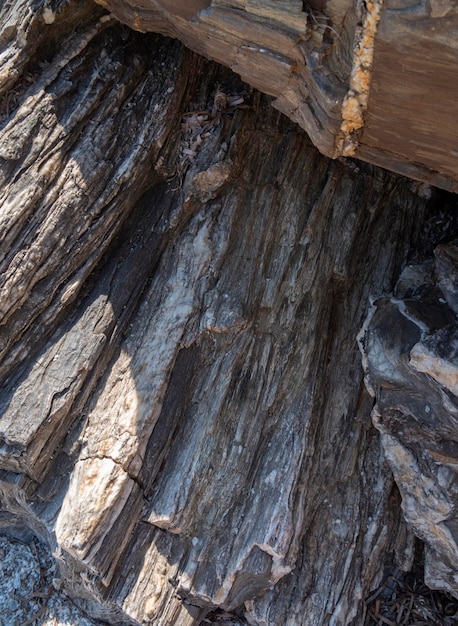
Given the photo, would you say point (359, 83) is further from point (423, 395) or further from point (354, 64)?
point (423, 395)

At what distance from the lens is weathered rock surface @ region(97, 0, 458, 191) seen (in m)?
2.50

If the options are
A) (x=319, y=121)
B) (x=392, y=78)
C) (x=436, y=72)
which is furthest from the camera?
(x=319, y=121)

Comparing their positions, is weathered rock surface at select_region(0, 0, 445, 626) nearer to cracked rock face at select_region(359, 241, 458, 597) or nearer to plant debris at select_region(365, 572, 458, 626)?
plant debris at select_region(365, 572, 458, 626)

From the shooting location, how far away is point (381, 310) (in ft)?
14.4

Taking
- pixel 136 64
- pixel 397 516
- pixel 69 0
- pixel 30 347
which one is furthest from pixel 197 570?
pixel 69 0

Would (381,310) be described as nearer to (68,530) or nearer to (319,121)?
(319,121)

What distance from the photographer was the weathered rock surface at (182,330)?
4.16 meters

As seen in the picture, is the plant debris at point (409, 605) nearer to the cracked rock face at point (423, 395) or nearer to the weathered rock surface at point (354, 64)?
the cracked rock face at point (423, 395)

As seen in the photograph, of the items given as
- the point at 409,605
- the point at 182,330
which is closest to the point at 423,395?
the point at 182,330

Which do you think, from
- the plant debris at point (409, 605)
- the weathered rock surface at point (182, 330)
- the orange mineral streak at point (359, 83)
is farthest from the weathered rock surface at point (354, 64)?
the plant debris at point (409, 605)

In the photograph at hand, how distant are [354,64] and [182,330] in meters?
2.45

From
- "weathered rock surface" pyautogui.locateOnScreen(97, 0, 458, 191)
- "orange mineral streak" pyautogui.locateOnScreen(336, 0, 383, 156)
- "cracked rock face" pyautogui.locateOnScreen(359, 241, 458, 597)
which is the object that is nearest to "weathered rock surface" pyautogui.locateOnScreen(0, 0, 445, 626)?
"cracked rock face" pyautogui.locateOnScreen(359, 241, 458, 597)

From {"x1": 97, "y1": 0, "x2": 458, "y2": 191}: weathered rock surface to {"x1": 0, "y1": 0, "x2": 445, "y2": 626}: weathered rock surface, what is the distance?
3.21 feet

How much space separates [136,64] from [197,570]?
170 inches
